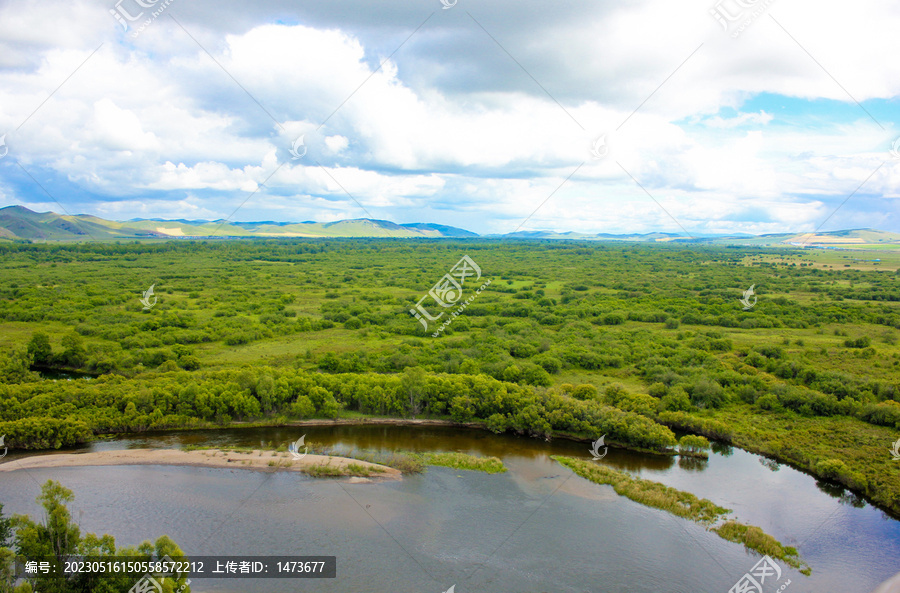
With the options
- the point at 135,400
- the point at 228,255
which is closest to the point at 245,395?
the point at 135,400

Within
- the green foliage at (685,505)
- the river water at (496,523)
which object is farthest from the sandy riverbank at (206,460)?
the green foliage at (685,505)

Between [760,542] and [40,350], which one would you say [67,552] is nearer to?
[760,542]

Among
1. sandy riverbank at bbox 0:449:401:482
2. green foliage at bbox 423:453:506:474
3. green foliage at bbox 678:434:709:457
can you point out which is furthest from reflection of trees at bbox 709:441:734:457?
sandy riverbank at bbox 0:449:401:482

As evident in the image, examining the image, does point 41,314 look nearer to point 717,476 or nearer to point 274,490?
point 274,490

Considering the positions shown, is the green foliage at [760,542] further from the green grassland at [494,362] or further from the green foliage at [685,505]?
the green grassland at [494,362]

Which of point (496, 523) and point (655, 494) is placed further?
point (655, 494)

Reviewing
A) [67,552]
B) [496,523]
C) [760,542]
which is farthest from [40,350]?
[760,542]
